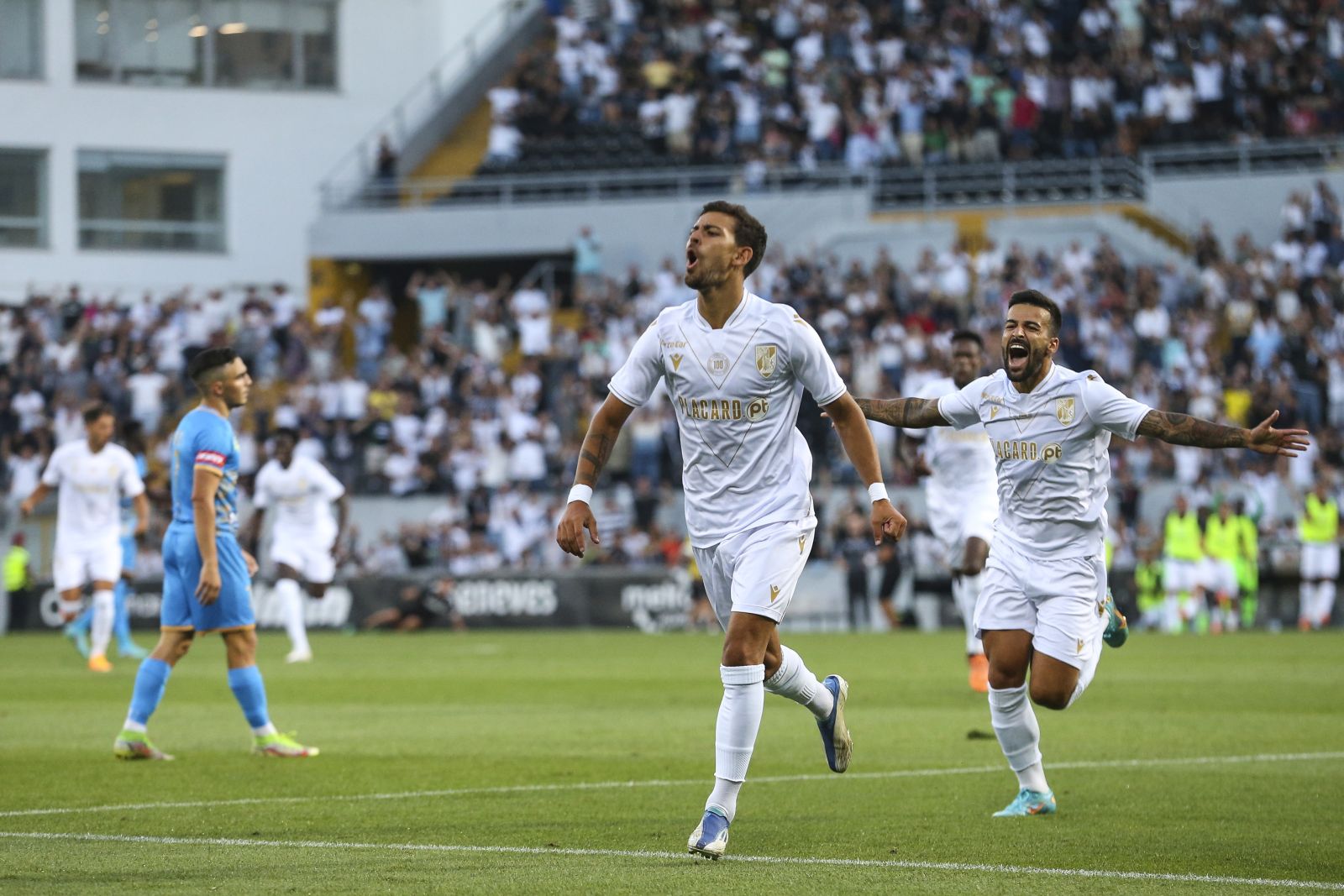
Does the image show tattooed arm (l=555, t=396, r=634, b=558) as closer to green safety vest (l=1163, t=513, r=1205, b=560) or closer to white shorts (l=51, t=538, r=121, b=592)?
white shorts (l=51, t=538, r=121, b=592)

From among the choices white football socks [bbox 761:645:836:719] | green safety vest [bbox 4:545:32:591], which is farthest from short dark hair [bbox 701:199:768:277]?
green safety vest [bbox 4:545:32:591]

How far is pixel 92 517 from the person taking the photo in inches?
806

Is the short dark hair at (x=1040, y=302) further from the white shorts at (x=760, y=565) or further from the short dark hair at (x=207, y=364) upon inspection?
the short dark hair at (x=207, y=364)

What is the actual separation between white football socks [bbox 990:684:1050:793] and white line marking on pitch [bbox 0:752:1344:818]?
1628mm

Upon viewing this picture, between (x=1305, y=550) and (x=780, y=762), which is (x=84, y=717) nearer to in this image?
(x=780, y=762)

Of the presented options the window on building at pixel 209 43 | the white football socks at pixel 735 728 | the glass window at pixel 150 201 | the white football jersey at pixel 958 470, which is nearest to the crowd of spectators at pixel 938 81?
the window on building at pixel 209 43

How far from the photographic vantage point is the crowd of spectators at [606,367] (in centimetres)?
3162

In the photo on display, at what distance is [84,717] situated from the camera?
1505 cm

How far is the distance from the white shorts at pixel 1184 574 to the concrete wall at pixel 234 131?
22766 mm

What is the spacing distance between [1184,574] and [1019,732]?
20944 millimetres

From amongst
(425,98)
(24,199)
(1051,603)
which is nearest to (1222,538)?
(1051,603)

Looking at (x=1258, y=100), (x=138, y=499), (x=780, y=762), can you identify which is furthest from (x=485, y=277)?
(x=780, y=762)

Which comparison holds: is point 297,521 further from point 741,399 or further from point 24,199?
point 24,199

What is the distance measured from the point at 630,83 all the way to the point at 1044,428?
34861 mm
